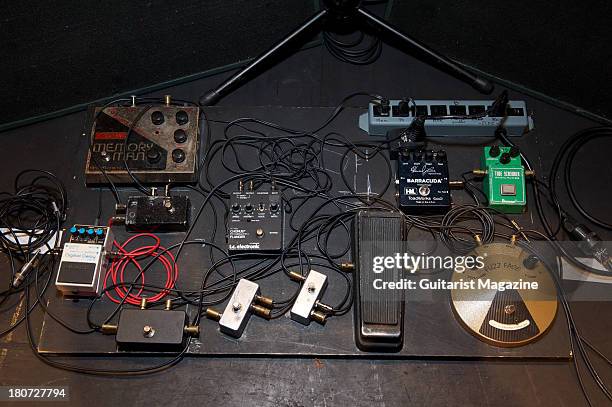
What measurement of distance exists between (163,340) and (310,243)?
44cm

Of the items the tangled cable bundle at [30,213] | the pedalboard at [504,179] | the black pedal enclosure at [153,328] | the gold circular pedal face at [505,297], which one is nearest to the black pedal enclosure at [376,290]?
the gold circular pedal face at [505,297]

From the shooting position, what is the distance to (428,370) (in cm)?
139

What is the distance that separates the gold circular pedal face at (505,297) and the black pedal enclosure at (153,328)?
67 cm

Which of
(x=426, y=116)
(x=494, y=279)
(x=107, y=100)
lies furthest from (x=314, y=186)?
(x=107, y=100)

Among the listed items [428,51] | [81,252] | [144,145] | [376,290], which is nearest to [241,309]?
[376,290]

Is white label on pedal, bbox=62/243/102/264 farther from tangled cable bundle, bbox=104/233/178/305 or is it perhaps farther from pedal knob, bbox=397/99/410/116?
pedal knob, bbox=397/99/410/116

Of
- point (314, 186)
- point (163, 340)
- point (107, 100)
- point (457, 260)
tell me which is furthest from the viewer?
point (107, 100)

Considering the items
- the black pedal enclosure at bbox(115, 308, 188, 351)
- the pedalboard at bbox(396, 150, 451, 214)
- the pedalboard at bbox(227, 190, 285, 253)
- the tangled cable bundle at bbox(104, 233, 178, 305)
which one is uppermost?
the pedalboard at bbox(396, 150, 451, 214)

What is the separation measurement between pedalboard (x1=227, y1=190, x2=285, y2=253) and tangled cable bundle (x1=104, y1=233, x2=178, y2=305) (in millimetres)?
173

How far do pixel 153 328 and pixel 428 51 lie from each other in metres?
1.12

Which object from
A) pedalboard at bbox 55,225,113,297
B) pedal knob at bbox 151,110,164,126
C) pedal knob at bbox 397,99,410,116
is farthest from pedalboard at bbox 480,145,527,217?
pedalboard at bbox 55,225,113,297

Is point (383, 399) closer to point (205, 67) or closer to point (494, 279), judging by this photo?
point (494, 279)

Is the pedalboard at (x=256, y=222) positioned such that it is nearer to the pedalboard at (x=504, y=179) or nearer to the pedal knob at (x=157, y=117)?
the pedal knob at (x=157, y=117)

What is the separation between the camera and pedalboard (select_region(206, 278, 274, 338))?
4.52 ft
